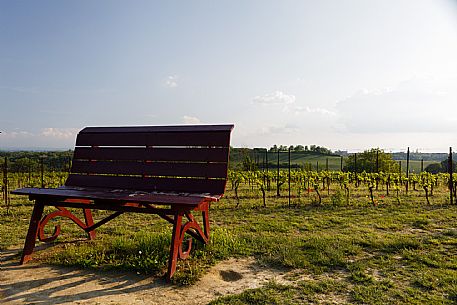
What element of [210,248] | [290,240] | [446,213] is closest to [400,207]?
[446,213]

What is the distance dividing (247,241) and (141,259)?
1477 millimetres

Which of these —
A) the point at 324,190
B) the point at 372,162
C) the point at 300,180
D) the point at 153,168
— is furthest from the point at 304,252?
the point at 372,162

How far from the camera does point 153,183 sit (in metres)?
4.03

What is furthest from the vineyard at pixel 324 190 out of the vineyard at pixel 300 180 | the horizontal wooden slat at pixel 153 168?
the horizontal wooden slat at pixel 153 168

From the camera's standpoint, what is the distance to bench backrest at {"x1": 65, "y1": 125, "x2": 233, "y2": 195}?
3.79m

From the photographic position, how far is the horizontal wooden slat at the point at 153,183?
371 centimetres

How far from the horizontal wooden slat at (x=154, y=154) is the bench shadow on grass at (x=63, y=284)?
1.43 m

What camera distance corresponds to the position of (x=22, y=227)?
5.28 metres

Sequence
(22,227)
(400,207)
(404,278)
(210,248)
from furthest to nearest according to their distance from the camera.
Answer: (400,207), (22,227), (210,248), (404,278)

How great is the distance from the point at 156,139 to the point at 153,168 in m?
0.38

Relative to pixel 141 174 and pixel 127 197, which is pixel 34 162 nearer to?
pixel 141 174

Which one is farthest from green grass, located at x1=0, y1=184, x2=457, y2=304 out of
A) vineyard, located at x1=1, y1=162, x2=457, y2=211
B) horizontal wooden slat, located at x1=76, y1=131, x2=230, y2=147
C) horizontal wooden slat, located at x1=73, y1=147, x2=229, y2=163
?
vineyard, located at x1=1, y1=162, x2=457, y2=211

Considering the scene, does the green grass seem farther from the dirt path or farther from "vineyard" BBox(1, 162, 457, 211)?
"vineyard" BBox(1, 162, 457, 211)

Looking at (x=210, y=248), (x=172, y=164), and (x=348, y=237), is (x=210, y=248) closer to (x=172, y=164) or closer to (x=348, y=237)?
(x=172, y=164)
